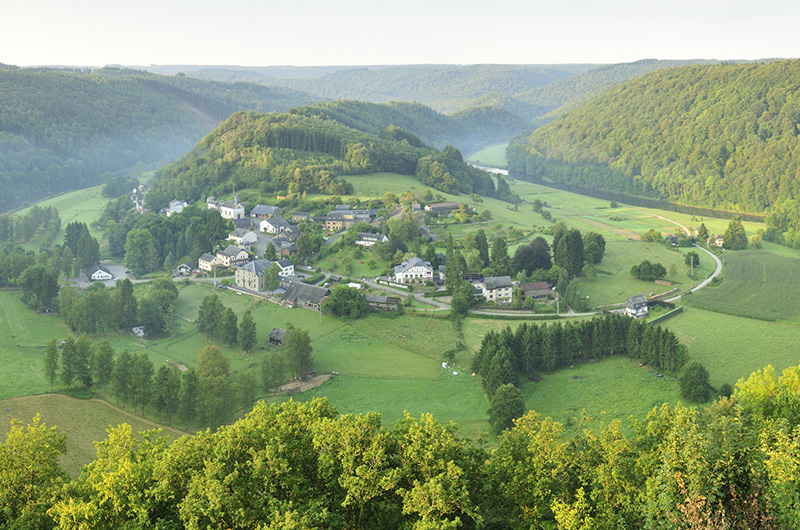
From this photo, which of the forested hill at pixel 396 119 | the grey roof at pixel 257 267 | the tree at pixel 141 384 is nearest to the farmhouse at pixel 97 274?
the grey roof at pixel 257 267

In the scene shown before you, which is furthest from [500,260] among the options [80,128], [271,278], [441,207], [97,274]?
[80,128]

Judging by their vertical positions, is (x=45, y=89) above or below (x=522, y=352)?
above

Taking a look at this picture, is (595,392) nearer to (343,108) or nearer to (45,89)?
(343,108)

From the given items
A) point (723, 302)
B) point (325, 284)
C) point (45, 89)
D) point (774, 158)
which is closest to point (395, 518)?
point (325, 284)

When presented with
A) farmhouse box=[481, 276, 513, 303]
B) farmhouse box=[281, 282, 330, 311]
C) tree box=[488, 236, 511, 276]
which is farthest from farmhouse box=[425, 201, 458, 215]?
farmhouse box=[281, 282, 330, 311]

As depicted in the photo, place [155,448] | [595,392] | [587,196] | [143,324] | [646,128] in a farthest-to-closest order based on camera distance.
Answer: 1. [646,128]
2. [587,196]
3. [143,324]
4. [595,392]
5. [155,448]

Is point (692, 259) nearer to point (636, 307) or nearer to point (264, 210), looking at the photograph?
point (636, 307)
